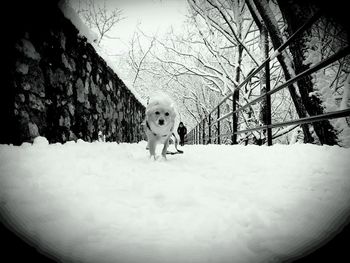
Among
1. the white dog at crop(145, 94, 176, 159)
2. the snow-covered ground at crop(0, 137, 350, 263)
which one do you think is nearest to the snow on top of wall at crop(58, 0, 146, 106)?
the white dog at crop(145, 94, 176, 159)

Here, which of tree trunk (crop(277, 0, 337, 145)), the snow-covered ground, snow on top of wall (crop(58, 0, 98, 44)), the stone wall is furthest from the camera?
tree trunk (crop(277, 0, 337, 145))

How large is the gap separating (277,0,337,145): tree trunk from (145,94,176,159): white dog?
77.7 inches

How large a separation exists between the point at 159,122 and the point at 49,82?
1.45 meters

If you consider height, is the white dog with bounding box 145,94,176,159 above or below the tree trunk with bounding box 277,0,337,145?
below

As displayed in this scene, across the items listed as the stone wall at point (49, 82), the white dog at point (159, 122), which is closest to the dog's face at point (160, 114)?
the white dog at point (159, 122)

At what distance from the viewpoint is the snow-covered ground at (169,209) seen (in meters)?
1.00

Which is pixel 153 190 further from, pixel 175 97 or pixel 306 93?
pixel 175 97

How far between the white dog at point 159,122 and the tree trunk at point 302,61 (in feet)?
6.48

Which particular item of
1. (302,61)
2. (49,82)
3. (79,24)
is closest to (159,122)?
(49,82)

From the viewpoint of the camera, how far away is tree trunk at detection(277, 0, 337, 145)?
11.6 ft

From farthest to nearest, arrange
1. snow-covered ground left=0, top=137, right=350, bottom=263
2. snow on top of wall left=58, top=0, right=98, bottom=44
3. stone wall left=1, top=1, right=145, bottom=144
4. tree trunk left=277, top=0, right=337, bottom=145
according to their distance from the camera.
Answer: tree trunk left=277, top=0, right=337, bottom=145 → snow on top of wall left=58, top=0, right=98, bottom=44 → stone wall left=1, top=1, right=145, bottom=144 → snow-covered ground left=0, top=137, right=350, bottom=263

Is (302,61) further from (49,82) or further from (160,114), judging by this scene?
(49,82)

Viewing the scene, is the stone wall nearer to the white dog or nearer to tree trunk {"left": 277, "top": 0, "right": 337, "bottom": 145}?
the white dog

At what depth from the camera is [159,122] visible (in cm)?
356
